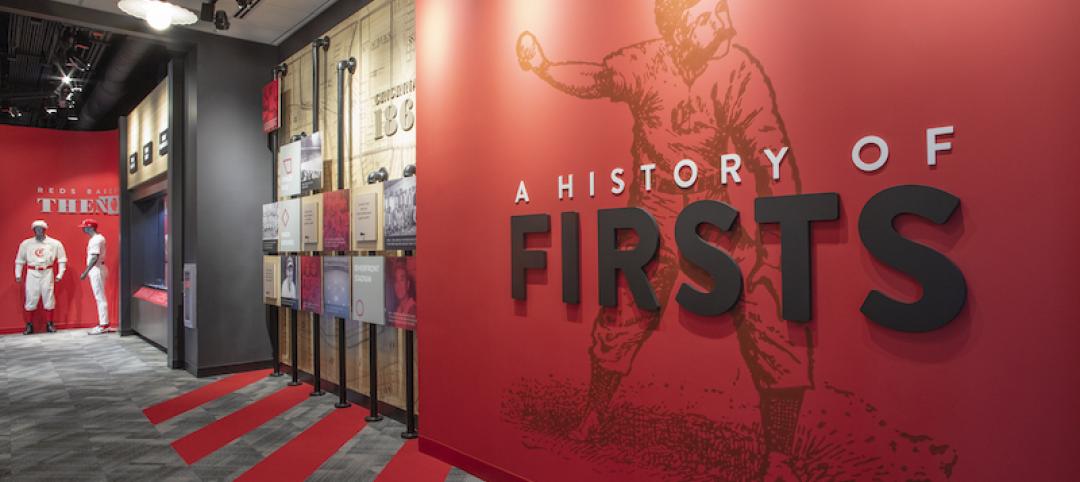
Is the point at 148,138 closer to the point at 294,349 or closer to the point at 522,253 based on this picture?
the point at 294,349

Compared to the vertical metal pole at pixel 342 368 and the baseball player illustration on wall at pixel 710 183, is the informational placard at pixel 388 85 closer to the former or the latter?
the vertical metal pole at pixel 342 368

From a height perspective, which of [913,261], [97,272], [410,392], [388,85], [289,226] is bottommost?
[410,392]

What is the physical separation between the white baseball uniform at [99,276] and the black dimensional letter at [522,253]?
28.9ft

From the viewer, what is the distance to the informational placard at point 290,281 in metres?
5.34

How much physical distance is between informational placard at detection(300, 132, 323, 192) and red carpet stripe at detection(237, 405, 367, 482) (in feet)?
5.93

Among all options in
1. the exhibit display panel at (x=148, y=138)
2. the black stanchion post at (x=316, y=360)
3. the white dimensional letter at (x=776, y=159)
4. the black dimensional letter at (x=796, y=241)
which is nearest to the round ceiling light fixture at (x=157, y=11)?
the exhibit display panel at (x=148, y=138)

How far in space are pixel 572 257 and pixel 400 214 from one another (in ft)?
5.31

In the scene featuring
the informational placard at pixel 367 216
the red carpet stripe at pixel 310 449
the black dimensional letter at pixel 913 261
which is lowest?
the red carpet stripe at pixel 310 449

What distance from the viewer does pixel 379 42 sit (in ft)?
15.3

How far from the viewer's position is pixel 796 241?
80.5 inches

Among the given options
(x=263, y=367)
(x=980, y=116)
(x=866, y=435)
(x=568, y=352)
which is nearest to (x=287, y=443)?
(x=568, y=352)

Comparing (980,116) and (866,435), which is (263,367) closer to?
(866,435)

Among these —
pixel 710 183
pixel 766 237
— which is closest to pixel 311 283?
pixel 710 183

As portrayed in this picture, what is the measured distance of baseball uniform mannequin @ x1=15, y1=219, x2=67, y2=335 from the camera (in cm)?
920
